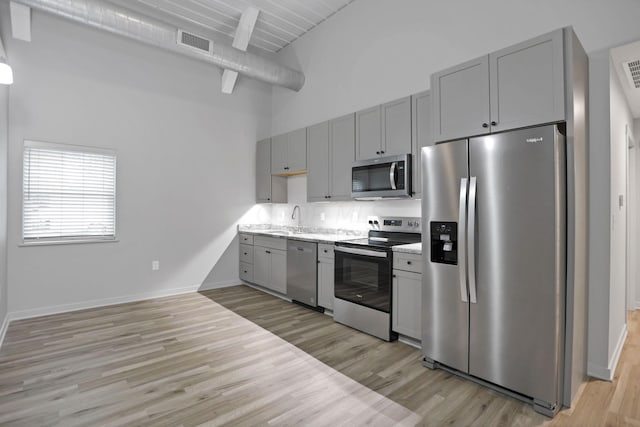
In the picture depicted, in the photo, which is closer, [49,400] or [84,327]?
[49,400]

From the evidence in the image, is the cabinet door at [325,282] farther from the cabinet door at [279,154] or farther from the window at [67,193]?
the window at [67,193]

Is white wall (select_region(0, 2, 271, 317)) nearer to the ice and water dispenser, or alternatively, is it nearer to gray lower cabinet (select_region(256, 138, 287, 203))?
gray lower cabinet (select_region(256, 138, 287, 203))

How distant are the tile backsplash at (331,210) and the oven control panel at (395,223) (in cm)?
8

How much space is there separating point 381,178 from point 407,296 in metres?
1.30

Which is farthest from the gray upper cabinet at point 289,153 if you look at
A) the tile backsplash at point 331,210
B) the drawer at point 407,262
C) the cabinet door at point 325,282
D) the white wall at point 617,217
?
the white wall at point 617,217

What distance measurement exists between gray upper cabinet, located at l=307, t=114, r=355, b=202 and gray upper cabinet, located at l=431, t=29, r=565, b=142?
1.48m

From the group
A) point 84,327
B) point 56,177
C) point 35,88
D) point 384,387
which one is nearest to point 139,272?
point 84,327

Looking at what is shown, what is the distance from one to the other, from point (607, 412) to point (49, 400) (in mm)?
3619

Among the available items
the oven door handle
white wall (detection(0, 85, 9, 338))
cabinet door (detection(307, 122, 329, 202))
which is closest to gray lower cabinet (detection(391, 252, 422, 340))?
Answer: the oven door handle

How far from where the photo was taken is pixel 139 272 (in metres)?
4.61

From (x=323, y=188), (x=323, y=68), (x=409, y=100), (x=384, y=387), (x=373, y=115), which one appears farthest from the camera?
(x=323, y=68)

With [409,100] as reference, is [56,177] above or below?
below

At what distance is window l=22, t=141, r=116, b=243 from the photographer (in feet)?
12.8

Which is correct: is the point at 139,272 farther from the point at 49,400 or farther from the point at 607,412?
the point at 607,412
